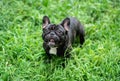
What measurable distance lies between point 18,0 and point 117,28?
2299 millimetres

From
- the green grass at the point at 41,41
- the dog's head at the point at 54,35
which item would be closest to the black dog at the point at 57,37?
the dog's head at the point at 54,35

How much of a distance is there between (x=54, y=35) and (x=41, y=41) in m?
1.02

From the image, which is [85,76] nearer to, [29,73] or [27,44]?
[29,73]

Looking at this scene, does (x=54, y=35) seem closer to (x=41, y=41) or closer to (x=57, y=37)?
(x=57, y=37)

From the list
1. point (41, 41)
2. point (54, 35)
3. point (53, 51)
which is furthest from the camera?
point (41, 41)

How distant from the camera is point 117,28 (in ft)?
20.3

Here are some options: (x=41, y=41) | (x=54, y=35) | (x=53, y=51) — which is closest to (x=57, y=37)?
(x=54, y=35)

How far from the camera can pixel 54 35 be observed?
180 inches

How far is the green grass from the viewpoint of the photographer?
4.79 metres

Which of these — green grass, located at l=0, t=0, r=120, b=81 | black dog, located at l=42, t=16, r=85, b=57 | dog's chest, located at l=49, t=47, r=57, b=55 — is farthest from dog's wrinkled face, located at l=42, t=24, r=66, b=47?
green grass, located at l=0, t=0, r=120, b=81

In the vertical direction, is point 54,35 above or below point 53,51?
above

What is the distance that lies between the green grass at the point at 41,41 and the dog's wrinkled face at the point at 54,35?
481mm

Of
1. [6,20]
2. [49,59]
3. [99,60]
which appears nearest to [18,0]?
[6,20]

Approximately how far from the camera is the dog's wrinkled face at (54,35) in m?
4.58
